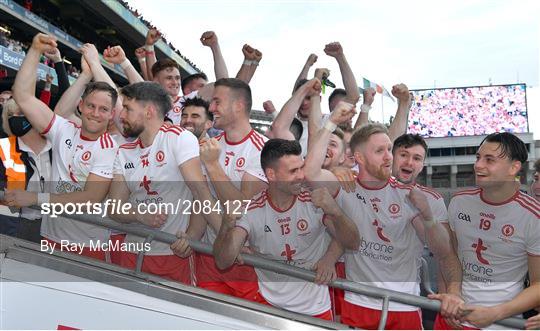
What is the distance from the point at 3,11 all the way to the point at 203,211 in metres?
20.1

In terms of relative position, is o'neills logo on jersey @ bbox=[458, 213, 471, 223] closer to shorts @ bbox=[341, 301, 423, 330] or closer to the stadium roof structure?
shorts @ bbox=[341, 301, 423, 330]

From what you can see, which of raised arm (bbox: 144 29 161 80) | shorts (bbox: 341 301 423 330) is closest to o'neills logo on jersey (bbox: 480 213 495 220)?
shorts (bbox: 341 301 423 330)

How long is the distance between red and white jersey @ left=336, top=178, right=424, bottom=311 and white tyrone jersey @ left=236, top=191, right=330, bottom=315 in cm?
18

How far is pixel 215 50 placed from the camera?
4.55 metres

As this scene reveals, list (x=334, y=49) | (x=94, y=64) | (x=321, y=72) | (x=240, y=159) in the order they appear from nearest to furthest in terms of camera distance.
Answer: (x=240, y=159) < (x=94, y=64) < (x=321, y=72) < (x=334, y=49)

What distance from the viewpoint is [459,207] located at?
276 centimetres

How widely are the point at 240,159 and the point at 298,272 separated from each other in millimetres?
897

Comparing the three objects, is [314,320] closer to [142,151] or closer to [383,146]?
[383,146]

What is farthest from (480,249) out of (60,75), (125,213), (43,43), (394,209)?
(60,75)

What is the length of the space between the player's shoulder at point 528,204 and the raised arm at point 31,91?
2764mm

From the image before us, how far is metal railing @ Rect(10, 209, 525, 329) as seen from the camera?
2.31 metres

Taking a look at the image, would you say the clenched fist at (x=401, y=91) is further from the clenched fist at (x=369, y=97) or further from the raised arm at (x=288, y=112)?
the clenched fist at (x=369, y=97)

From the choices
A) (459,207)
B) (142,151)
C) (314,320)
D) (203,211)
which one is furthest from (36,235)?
(459,207)

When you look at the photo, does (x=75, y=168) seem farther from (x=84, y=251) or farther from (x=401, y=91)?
(x=401, y=91)
